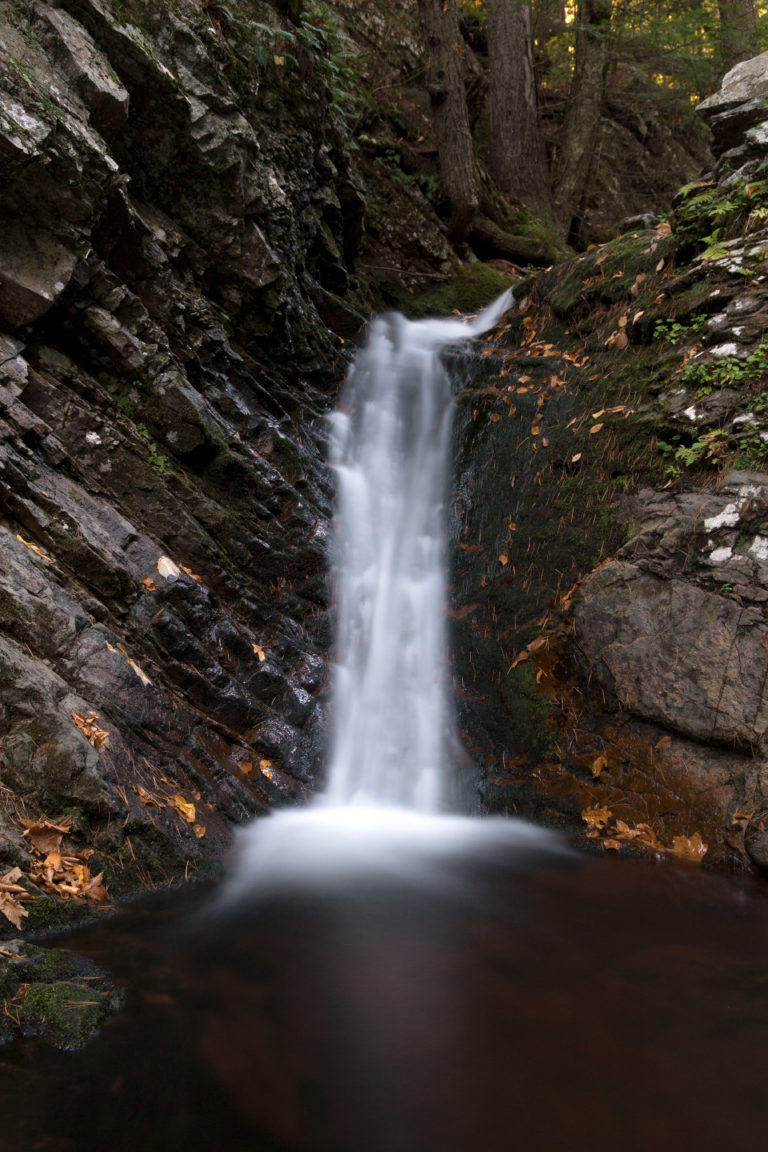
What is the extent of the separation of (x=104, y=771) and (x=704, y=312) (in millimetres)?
6209

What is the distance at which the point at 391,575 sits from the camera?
6801mm

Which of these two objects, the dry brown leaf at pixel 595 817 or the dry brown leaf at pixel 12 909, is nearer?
the dry brown leaf at pixel 12 909

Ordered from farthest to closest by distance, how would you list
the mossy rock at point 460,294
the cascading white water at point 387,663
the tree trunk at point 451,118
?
the tree trunk at point 451,118
the mossy rock at point 460,294
the cascading white water at point 387,663

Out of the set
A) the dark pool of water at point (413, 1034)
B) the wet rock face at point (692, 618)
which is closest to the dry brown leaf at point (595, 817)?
the wet rock face at point (692, 618)

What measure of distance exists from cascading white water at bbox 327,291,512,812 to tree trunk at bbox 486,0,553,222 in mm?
5673

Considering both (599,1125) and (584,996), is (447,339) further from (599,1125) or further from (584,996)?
(599,1125)

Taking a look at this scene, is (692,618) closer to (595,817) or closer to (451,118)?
(595,817)

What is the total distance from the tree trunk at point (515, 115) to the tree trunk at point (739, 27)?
319 centimetres

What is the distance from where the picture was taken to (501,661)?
582 cm

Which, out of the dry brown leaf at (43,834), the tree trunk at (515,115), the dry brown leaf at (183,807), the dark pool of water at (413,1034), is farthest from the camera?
the tree trunk at (515,115)

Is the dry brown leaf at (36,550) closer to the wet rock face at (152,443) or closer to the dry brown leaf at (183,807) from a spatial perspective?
the wet rock face at (152,443)

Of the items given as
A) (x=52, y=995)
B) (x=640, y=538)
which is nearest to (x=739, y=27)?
(x=640, y=538)

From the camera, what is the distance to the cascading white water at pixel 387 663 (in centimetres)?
428

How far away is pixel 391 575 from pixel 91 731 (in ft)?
12.1
